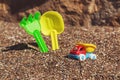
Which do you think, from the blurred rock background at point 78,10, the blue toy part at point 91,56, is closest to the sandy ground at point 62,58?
the blue toy part at point 91,56

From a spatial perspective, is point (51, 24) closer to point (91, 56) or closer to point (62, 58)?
point (62, 58)

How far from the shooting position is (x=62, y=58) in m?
6.29

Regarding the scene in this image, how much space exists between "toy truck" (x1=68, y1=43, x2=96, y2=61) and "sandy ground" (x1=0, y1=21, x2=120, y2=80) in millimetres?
A: 87

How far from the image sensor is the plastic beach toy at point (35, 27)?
21.8 feet

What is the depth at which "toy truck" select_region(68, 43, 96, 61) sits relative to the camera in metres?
6.19

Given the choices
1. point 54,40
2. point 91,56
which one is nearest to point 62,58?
point 91,56

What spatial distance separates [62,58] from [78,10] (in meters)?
2.12

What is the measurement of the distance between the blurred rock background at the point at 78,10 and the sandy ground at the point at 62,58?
A: 0.77 ft

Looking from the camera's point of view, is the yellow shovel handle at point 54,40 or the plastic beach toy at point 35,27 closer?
the plastic beach toy at point 35,27

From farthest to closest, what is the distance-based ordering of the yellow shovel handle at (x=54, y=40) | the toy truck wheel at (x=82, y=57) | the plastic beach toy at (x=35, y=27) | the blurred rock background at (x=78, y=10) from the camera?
the blurred rock background at (x=78, y=10)
the yellow shovel handle at (x=54, y=40)
the plastic beach toy at (x=35, y=27)
the toy truck wheel at (x=82, y=57)

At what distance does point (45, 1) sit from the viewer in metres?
8.44

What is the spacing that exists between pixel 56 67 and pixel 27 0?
298 centimetres

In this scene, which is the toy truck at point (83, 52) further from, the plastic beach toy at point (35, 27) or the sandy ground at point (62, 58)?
the plastic beach toy at point (35, 27)

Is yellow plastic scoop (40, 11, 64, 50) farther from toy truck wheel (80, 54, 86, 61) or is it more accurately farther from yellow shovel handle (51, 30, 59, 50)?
toy truck wheel (80, 54, 86, 61)
